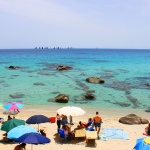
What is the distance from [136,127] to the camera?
64.3ft

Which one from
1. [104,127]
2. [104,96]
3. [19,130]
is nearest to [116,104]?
[104,96]

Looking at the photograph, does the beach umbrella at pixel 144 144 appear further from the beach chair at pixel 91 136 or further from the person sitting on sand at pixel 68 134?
the person sitting on sand at pixel 68 134

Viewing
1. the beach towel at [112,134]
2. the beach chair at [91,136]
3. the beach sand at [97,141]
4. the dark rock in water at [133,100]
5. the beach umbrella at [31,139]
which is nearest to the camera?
the beach umbrella at [31,139]

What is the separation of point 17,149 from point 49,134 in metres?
5.55

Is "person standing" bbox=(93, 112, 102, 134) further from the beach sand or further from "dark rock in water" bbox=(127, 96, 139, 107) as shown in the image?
"dark rock in water" bbox=(127, 96, 139, 107)

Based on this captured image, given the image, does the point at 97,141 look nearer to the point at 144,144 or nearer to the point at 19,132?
the point at 19,132

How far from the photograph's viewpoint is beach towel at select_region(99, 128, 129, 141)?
1674 cm

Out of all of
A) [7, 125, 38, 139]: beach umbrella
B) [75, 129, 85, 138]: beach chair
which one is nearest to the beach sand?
[75, 129, 85, 138]: beach chair

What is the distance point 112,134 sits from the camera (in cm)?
1733

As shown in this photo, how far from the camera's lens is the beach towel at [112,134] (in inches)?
659

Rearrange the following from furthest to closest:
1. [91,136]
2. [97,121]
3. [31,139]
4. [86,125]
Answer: [86,125]
[97,121]
[91,136]
[31,139]

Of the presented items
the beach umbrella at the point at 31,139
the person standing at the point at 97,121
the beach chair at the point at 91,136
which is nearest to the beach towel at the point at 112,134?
the person standing at the point at 97,121

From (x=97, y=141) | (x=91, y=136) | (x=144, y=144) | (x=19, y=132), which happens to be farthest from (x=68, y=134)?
(x=144, y=144)

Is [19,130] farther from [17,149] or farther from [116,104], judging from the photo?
[116,104]
